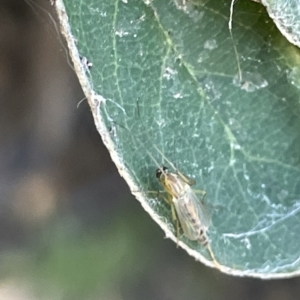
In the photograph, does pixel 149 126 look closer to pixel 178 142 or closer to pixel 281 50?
pixel 178 142

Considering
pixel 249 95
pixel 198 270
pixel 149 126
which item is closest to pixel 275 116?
pixel 249 95

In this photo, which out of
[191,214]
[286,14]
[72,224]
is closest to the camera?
[286,14]

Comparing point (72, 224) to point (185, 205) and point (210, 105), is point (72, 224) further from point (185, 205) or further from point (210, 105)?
point (210, 105)

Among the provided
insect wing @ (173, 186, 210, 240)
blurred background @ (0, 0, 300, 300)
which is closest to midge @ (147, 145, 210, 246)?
insect wing @ (173, 186, 210, 240)

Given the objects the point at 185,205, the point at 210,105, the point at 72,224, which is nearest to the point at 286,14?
the point at 210,105

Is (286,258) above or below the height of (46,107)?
below

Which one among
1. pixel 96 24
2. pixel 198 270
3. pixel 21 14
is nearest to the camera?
pixel 96 24

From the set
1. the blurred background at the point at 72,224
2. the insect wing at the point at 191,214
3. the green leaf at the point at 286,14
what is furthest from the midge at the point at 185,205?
the blurred background at the point at 72,224
